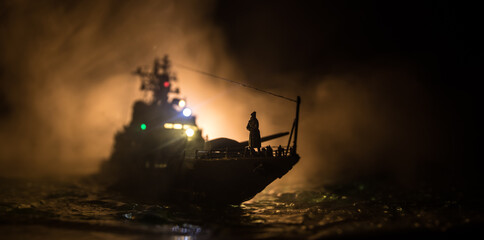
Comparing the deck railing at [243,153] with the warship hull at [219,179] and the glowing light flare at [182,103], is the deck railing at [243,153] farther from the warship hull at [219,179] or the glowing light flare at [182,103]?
the glowing light flare at [182,103]

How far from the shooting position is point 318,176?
4512cm

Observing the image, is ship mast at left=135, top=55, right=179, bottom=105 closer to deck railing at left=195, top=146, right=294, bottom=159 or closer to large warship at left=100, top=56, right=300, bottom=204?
large warship at left=100, top=56, right=300, bottom=204

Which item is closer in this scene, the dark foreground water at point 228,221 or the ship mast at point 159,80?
the dark foreground water at point 228,221

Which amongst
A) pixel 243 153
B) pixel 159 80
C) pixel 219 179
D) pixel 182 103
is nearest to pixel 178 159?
pixel 219 179

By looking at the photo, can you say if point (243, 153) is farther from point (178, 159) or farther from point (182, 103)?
point (182, 103)

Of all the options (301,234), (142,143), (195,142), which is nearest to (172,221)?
(301,234)

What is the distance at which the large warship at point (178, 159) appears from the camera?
17116 millimetres

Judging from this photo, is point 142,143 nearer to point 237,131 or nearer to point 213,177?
point 237,131

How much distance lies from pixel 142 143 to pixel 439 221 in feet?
83.3

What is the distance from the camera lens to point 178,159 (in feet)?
71.4

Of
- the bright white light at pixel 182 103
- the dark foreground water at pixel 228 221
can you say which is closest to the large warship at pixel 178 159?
the bright white light at pixel 182 103

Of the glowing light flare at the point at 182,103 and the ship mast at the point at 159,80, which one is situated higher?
the ship mast at the point at 159,80

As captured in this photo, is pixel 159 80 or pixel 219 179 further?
pixel 159 80

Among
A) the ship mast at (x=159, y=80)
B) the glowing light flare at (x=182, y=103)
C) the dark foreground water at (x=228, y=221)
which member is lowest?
the dark foreground water at (x=228, y=221)
